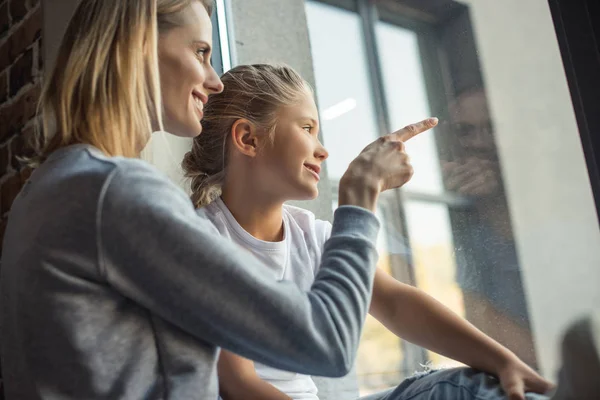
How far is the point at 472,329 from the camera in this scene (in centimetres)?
95

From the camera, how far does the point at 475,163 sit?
3.60 feet

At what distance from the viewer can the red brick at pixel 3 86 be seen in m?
1.64

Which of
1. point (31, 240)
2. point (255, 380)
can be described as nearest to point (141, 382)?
point (31, 240)

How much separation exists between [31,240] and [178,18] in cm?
41

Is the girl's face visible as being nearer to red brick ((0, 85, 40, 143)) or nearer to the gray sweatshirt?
the gray sweatshirt

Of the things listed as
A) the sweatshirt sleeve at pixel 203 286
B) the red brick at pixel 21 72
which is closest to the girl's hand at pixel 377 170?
the sweatshirt sleeve at pixel 203 286

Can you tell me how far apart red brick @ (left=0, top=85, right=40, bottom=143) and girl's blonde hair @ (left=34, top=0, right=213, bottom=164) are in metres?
0.71

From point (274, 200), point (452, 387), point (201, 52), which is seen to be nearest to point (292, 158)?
point (274, 200)

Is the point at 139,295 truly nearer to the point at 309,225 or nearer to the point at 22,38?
the point at 309,225

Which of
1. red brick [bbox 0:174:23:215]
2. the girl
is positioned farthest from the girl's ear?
red brick [bbox 0:174:23:215]

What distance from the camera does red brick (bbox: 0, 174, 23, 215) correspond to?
148 cm

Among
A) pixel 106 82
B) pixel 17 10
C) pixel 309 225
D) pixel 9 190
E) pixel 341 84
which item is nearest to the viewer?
pixel 106 82

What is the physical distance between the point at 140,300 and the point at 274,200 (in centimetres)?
53

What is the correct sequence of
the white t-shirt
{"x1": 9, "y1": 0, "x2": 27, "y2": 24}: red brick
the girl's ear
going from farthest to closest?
{"x1": 9, "y1": 0, "x2": 27, "y2": 24}: red brick → the girl's ear → the white t-shirt
